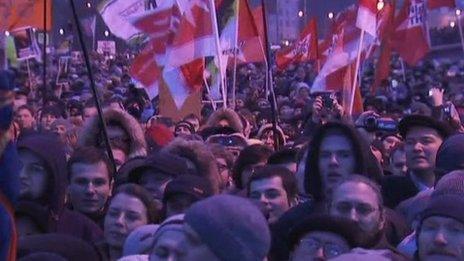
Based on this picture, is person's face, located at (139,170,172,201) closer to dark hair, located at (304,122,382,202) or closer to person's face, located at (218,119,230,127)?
dark hair, located at (304,122,382,202)

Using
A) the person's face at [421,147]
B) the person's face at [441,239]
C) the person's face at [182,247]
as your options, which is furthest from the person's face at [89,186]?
the person's face at [182,247]

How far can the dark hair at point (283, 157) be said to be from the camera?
7168mm

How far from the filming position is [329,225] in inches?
188

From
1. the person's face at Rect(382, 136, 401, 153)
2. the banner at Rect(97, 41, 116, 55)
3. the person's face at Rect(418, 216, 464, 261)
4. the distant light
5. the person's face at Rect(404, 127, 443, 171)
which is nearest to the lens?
the person's face at Rect(418, 216, 464, 261)

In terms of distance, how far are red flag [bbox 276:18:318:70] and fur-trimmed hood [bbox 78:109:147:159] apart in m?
8.17

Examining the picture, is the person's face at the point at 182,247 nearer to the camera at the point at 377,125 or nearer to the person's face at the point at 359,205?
the person's face at the point at 359,205

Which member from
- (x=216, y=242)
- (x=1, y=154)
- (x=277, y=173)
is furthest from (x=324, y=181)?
(x=1, y=154)

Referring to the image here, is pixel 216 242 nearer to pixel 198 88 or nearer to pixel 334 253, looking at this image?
pixel 334 253

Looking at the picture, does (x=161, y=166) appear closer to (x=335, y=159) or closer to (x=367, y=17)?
(x=335, y=159)

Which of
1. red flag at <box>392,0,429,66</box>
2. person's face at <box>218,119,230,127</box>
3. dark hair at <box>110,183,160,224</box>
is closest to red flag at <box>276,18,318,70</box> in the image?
red flag at <box>392,0,429,66</box>

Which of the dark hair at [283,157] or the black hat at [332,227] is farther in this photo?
the dark hair at [283,157]

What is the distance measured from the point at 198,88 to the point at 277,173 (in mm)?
5715

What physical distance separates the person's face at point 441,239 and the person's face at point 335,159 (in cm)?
143

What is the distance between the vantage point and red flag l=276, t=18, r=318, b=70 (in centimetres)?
1667
